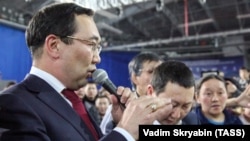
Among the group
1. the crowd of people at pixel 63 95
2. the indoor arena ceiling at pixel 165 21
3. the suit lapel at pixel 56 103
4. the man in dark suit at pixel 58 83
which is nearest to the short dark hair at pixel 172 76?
the crowd of people at pixel 63 95

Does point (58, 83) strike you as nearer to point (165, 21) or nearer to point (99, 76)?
point (99, 76)

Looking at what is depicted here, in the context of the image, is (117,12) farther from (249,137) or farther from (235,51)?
(249,137)

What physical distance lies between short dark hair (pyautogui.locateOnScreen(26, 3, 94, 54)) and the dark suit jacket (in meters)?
0.14

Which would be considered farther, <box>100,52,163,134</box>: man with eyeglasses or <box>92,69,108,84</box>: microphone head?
<box>100,52,163,134</box>: man with eyeglasses

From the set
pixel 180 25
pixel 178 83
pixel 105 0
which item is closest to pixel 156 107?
pixel 178 83

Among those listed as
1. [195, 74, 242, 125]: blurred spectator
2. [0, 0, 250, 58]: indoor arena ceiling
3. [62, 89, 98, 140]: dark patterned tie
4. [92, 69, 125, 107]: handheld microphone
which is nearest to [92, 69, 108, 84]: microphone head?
[92, 69, 125, 107]: handheld microphone

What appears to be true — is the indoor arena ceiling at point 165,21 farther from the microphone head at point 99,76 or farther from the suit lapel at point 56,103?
the suit lapel at point 56,103

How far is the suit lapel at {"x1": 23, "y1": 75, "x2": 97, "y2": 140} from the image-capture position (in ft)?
3.64

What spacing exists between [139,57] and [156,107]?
1.61 metres

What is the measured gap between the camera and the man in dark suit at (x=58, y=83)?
3.31ft

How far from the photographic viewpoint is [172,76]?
171 centimetres

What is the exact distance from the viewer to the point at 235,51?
470 inches

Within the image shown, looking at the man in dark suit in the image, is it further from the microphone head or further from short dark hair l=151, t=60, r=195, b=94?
short dark hair l=151, t=60, r=195, b=94

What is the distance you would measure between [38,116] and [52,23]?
0.33 m
